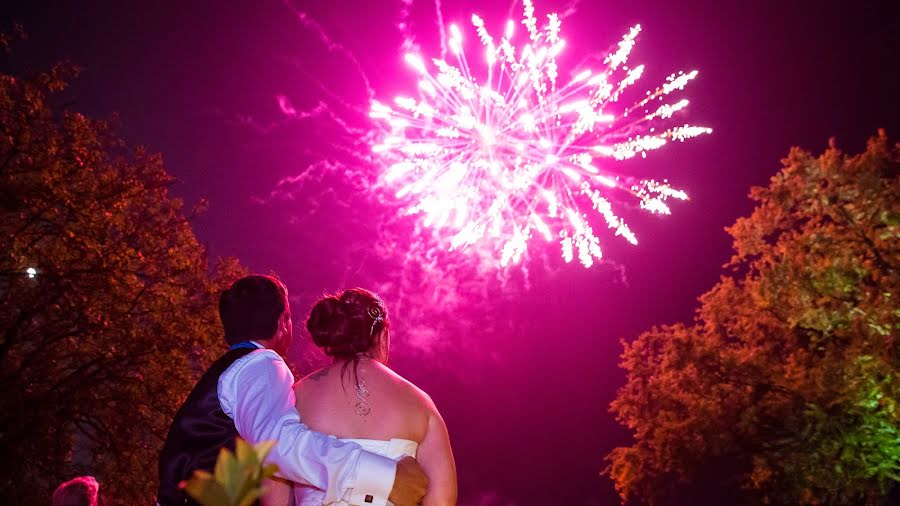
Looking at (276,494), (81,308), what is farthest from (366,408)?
(81,308)

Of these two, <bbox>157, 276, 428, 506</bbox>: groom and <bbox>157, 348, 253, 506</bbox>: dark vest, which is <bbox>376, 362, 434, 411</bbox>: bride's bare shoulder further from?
<bbox>157, 348, 253, 506</bbox>: dark vest

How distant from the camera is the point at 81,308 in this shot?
12664mm

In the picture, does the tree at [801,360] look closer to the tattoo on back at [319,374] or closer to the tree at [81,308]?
the tree at [81,308]

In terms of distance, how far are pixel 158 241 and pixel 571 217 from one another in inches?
380

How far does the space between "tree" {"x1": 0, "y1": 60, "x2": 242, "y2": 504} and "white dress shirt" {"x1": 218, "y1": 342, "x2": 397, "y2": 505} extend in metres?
10.8

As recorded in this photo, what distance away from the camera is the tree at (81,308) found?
11.9m

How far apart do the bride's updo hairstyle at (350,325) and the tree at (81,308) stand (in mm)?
10061

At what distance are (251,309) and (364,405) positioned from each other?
2.78 ft

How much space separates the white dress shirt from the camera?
284 cm

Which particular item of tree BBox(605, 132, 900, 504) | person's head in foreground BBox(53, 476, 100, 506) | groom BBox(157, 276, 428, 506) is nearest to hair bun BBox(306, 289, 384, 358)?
groom BBox(157, 276, 428, 506)

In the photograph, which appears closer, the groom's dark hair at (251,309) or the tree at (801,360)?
the groom's dark hair at (251,309)

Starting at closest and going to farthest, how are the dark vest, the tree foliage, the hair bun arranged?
1. the tree foliage
2. the dark vest
3. the hair bun

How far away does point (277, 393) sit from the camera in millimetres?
3123

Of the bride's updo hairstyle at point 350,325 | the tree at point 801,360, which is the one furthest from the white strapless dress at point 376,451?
the tree at point 801,360
